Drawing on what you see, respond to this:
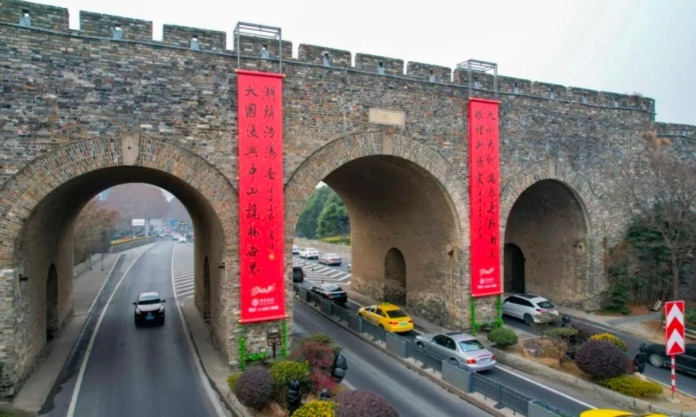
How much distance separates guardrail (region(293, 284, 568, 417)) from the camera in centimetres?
1096

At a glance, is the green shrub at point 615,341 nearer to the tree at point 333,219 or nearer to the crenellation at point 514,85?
the crenellation at point 514,85

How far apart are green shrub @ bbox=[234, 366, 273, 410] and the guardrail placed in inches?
216

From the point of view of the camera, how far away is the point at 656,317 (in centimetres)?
2167

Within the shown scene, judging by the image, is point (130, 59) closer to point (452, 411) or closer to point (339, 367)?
point (339, 367)

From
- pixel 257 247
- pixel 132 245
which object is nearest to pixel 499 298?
pixel 257 247

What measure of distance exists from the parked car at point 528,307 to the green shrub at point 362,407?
1241cm

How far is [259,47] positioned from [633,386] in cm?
1517

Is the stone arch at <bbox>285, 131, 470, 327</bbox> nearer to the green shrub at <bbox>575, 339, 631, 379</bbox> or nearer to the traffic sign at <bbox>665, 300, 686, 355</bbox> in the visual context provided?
the green shrub at <bbox>575, 339, 631, 379</bbox>

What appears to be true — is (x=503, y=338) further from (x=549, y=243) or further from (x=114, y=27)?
(x=114, y=27)

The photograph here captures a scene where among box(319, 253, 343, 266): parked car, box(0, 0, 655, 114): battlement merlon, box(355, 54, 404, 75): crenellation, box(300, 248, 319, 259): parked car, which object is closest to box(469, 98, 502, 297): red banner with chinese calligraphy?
box(0, 0, 655, 114): battlement merlon

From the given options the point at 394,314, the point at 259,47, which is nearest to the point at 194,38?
the point at 259,47

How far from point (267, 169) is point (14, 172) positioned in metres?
6.88

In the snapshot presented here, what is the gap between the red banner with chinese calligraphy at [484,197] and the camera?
61.8ft

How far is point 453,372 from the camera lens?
44.6 ft
